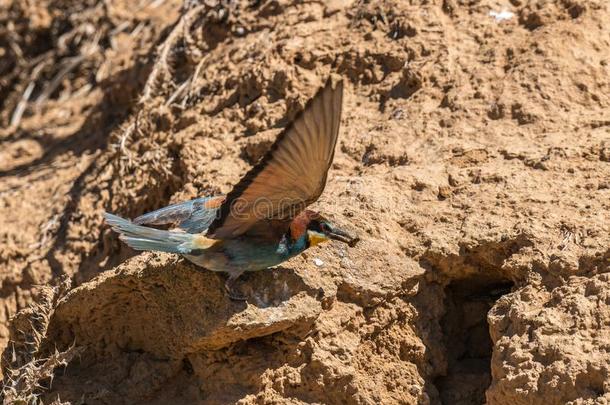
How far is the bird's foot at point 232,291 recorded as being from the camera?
2.98m

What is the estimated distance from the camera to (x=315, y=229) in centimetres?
305

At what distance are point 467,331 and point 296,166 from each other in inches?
36.6

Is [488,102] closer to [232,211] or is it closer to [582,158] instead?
[582,158]

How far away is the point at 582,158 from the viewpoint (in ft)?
10.7

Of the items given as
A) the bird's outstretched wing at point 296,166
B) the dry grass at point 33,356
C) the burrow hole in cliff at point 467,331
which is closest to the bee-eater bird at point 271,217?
the bird's outstretched wing at point 296,166

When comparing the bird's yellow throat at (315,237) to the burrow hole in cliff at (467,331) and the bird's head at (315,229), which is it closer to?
the bird's head at (315,229)

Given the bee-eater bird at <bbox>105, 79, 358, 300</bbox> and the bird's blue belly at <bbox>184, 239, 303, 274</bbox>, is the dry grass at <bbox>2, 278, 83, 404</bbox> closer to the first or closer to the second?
the bee-eater bird at <bbox>105, 79, 358, 300</bbox>

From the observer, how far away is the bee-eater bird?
9.25 ft

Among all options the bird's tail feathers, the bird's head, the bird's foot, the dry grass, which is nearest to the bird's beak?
the bird's head

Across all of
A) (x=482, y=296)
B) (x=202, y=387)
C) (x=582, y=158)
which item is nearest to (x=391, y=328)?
(x=482, y=296)

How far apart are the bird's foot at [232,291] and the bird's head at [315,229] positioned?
0.23m

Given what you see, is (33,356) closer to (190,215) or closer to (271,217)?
(190,215)

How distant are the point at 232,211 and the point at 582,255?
1.07m

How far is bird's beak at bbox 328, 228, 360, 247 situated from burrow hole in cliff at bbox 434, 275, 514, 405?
395 mm
